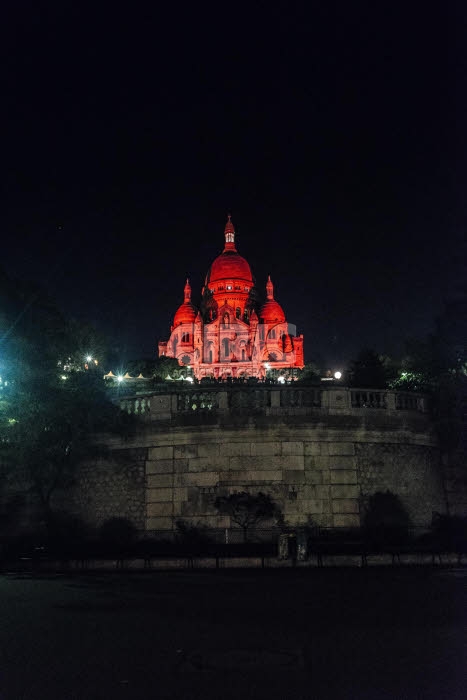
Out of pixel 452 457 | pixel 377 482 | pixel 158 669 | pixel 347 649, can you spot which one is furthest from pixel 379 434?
pixel 158 669

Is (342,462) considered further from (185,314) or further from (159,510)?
(185,314)

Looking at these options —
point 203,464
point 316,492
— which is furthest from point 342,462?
point 203,464

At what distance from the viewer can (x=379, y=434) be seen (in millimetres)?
23828

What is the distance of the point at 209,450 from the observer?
23156mm

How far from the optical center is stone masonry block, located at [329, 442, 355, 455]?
2322 centimetres

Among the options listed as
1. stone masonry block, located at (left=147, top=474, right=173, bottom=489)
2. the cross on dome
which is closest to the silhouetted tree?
stone masonry block, located at (left=147, top=474, right=173, bottom=489)

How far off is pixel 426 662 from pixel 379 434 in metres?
15.6

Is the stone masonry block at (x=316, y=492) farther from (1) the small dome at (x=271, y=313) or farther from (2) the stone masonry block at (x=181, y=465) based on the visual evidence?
(1) the small dome at (x=271, y=313)

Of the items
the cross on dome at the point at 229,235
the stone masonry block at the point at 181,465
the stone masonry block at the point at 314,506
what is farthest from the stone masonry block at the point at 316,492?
the cross on dome at the point at 229,235

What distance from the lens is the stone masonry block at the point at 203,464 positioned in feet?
75.4

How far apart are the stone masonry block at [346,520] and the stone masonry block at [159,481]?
526 centimetres

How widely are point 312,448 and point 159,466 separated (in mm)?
4909

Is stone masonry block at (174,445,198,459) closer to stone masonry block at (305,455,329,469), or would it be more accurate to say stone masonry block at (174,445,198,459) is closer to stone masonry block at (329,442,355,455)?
stone masonry block at (305,455,329,469)

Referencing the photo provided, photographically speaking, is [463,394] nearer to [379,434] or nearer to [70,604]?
[379,434]
